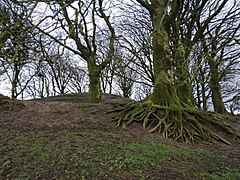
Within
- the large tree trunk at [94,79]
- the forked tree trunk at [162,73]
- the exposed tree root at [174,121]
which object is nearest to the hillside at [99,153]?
the exposed tree root at [174,121]

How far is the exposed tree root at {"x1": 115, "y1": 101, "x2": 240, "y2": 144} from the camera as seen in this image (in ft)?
17.5

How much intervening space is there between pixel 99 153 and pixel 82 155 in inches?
11.5

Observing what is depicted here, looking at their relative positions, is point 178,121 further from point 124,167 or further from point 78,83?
point 78,83

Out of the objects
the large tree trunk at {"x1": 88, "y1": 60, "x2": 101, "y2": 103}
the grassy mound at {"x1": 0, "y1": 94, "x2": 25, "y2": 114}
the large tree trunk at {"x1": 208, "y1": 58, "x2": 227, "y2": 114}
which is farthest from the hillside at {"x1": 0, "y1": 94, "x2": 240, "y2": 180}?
the large tree trunk at {"x1": 208, "y1": 58, "x2": 227, "y2": 114}

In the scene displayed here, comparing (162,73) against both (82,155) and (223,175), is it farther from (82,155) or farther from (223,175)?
(82,155)

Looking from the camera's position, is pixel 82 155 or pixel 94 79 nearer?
pixel 82 155

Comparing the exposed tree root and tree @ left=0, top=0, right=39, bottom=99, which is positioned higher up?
tree @ left=0, top=0, right=39, bottom=99

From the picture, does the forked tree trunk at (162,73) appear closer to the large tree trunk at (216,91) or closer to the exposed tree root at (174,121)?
the exposed tree root at (174,121)

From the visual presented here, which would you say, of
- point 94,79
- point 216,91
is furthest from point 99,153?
point 216,91

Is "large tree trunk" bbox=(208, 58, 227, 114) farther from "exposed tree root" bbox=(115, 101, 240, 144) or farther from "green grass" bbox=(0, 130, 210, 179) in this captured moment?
"green grass" bbox=(0, 130, 210, 179)

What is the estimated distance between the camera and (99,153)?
3.85 metres

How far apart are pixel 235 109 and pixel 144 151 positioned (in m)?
19.4

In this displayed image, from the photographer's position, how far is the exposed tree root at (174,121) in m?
5.35

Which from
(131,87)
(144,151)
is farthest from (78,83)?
(144,151)
